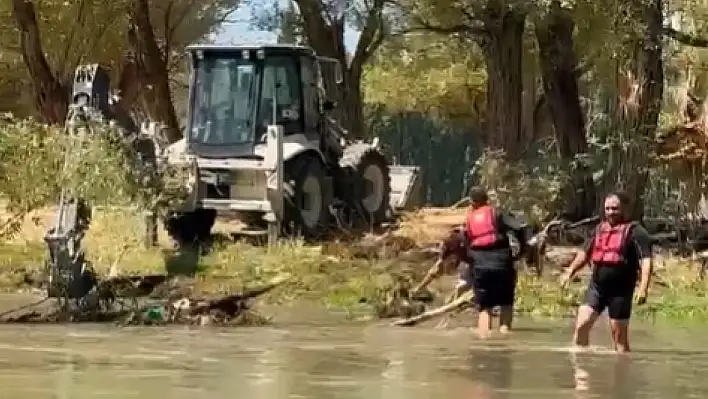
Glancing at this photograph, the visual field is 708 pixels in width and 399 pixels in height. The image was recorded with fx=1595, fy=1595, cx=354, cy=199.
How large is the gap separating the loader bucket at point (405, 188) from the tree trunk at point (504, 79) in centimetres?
302

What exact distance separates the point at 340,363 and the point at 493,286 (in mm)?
2893

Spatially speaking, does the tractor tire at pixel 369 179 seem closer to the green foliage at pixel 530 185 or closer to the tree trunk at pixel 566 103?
the green foliage at pixel 530 185

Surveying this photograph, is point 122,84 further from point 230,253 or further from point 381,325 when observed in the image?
point 381,325

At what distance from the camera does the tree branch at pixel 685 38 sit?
2138 centimetres

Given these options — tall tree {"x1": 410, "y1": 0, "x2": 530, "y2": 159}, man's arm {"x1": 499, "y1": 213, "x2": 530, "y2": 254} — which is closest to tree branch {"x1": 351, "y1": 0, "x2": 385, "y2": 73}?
tall tree {"x1": 410, "y1": 0, "x2": 530, "y2": 159}

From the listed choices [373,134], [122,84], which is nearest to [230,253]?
[122,84]

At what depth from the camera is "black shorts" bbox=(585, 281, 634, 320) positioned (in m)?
13.5

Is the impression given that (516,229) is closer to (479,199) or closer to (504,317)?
(479,199)

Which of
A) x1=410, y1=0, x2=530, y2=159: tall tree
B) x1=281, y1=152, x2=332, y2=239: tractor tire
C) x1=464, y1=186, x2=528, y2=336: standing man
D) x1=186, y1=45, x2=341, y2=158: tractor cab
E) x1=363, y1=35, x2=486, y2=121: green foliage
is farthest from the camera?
x1=363, y1=35, x2=486, y2=121: green foliage

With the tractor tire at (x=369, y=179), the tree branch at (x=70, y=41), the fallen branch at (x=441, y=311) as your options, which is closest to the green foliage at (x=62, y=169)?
the fallen branch at (x=441, y=311)

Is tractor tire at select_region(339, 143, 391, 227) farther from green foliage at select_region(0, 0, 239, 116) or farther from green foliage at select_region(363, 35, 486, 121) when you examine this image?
green foliage at select_region(363, 35, 486, 121)

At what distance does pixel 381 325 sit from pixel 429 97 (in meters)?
32.6

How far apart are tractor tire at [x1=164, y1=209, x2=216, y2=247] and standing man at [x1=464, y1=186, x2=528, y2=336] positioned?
8744 millimetres

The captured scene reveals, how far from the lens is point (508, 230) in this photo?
51.1ft
